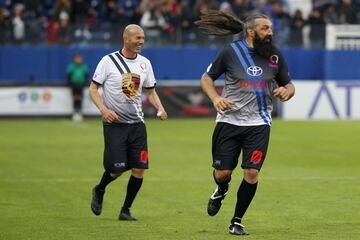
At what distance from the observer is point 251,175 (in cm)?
1061

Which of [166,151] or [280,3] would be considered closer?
[166,151]

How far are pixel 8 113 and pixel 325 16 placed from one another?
1141 cm

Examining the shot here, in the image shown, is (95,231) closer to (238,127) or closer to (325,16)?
(238,127)

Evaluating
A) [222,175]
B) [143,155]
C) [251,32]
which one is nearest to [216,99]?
[251,32]

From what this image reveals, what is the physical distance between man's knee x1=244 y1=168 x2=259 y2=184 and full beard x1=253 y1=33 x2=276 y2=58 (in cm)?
116

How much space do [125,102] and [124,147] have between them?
51cm

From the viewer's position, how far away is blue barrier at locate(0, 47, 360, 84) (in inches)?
1371

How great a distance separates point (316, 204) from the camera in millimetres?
13141

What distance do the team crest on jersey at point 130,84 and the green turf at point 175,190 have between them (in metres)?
1.44

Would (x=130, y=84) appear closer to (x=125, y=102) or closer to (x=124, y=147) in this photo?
(x=125, y=102)

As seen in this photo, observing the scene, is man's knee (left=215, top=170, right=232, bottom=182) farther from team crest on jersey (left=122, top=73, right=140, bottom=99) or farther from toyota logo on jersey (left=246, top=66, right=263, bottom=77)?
team crest on jersey (left=122, top=73, right=140, bottom=99)

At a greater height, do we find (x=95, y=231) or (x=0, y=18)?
(x=95, y=231)

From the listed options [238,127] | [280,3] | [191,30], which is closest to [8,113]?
[191,30]

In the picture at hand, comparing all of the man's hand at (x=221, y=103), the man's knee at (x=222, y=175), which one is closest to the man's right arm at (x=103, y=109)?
the man's knee at (x=222, y=175)
